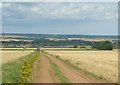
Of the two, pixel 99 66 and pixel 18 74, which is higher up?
pixel 18 74

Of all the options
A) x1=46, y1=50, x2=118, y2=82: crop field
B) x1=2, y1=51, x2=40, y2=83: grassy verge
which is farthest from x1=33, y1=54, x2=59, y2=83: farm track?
x1=46, y1=50, x2=118, y2=82: crop field

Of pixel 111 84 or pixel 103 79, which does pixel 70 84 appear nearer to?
pixel 111 84

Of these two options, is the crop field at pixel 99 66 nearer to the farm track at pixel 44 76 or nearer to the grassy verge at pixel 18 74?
the farm track at pixel 44 76

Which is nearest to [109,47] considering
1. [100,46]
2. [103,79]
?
[100,46]

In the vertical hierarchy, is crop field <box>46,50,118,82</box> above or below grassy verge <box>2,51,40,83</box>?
below

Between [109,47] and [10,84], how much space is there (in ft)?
495

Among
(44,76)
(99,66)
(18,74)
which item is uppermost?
(18,74)

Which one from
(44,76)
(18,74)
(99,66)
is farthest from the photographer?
(99,66)

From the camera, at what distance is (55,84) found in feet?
64.2

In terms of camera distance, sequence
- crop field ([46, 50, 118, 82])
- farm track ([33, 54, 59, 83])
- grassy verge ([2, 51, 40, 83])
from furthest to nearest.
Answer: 1. crop field ([46, 50, 118, 82])
2. farm track ([33, 54, 59, 83])
3. grassy verge ([2, 51, 40, 83])

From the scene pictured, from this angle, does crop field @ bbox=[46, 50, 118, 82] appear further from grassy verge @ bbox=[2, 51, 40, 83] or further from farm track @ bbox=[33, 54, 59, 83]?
grassy verge @ bbox=[2, 51, 40, 83]

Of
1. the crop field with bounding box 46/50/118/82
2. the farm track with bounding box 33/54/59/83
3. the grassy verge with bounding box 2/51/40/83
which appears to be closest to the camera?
the grassy verge with bounding box 2/51/40/83

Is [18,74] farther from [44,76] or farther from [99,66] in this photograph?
[99,66]

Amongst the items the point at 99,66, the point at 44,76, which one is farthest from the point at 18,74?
the point at 99,66
